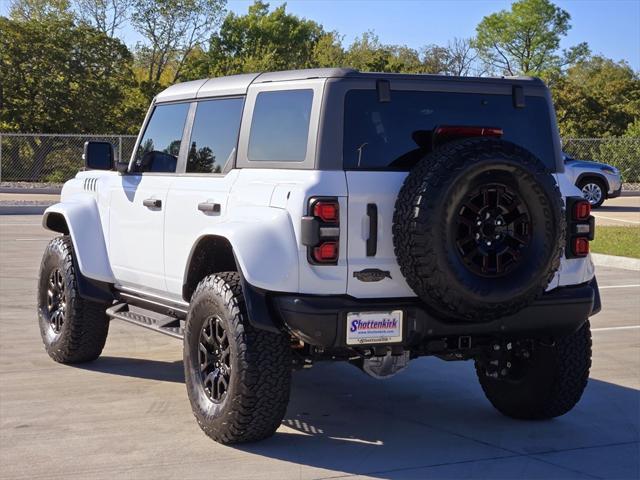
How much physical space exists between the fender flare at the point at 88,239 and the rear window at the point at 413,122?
8.93ft

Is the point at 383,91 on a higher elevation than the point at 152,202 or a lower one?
higher

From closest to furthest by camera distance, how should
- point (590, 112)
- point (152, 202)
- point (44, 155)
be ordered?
point (152, 202) → point (44, 155) → point (590, 112)

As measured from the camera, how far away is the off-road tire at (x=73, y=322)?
808 centimetres

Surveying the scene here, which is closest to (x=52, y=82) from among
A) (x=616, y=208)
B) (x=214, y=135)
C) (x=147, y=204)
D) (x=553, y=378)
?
(x=616, y=208)

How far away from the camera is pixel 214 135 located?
6.93 m

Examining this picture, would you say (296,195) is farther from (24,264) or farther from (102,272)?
(24,264)

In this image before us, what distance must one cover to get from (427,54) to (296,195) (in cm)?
7882

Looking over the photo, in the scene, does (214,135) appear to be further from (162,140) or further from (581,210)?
(581,210)

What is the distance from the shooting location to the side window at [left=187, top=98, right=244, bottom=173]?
22.0 ft

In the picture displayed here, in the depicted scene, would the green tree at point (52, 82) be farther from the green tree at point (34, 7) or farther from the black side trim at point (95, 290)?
the black side trim at point (95, 290)

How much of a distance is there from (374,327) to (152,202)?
2118 millimetres

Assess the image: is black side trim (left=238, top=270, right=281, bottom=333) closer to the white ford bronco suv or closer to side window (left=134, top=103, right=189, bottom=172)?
the white ford bronco suv

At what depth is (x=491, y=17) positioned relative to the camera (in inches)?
3634

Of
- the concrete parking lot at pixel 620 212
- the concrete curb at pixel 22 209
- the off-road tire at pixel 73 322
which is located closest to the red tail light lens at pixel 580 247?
the off-road tire at pixel 73 322
